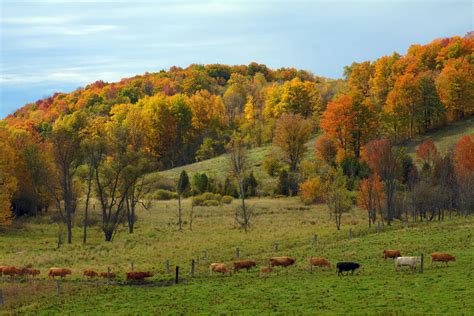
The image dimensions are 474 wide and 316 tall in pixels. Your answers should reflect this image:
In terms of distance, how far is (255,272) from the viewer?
1619 inches

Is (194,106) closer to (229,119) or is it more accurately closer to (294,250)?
(229,119)

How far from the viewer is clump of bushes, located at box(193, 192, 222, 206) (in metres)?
93.0

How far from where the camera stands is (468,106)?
118062 mm

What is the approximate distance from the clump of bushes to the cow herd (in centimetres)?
4986

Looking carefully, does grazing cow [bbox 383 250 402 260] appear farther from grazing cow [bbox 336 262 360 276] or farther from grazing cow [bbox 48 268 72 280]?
grazing cow [bbox 48 268 72 280]

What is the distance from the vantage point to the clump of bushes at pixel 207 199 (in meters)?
93.0

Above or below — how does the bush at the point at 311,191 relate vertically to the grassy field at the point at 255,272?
above

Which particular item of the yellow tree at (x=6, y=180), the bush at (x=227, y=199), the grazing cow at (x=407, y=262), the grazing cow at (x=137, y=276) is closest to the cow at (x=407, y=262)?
the grazing cow at (x=407, y=262)

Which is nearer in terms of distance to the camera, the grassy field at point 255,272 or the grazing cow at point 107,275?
the grassy field at point 255,272

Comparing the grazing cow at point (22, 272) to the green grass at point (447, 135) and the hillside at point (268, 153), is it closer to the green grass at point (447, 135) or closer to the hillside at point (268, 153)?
the hillside at point (268, 153)

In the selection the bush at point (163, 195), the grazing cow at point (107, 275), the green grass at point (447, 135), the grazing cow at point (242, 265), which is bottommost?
the grazing cow at point (107, 275)

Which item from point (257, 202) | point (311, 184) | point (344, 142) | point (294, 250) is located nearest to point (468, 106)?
point (344, 142)

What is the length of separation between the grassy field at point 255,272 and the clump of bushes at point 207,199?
17.9 meters

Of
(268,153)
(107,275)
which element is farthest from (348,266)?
(268,153)
